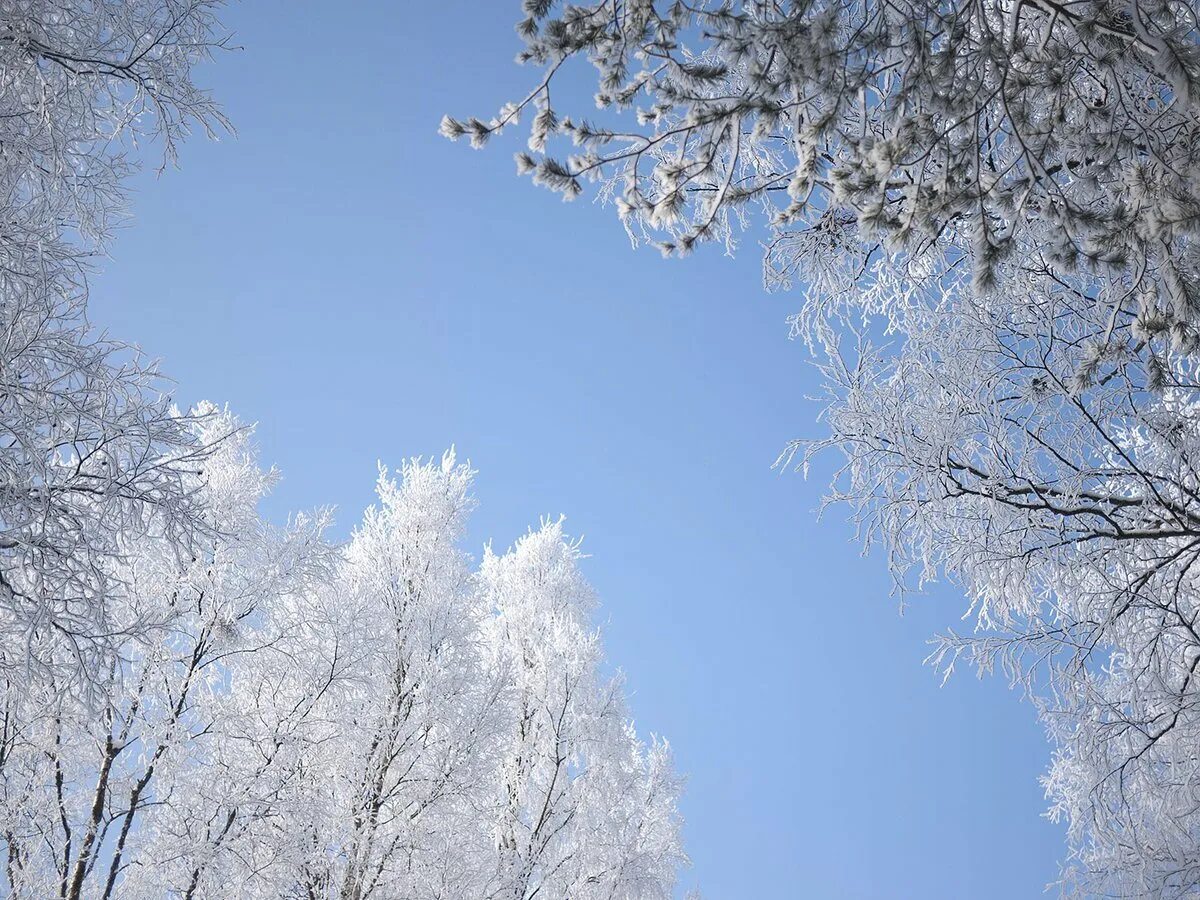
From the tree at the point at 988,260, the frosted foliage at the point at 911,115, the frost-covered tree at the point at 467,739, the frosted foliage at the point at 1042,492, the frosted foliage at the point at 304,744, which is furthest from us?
the frost-covered tree at the point at 467,739

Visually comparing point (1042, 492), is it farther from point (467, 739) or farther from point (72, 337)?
point (467, 739)

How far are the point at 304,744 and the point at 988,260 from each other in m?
6.26

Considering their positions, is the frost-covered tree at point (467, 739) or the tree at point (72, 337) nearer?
the tree at point (72, 337)

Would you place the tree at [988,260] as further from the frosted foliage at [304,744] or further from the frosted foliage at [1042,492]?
the frosted foliage at [304,744]

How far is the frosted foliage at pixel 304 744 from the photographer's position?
18.2 feet

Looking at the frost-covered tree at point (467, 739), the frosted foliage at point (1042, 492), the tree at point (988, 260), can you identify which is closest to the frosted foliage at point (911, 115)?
the tree at point (988, 260)

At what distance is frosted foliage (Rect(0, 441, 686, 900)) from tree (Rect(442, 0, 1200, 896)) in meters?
3.17

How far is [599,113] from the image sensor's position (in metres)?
3.64

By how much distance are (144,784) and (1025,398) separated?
6.99 metres

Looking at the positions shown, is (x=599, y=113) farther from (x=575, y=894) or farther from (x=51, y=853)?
(x=575, y=894)

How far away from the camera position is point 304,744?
20.4ft

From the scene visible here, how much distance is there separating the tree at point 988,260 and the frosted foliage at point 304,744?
317 cm

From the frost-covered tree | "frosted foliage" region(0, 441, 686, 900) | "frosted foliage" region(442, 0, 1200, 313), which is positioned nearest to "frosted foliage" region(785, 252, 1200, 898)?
"frosted foliage" region(442, 0, 1200, 313)

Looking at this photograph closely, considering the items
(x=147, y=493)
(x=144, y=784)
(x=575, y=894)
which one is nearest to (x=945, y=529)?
(x=147, y=493)
